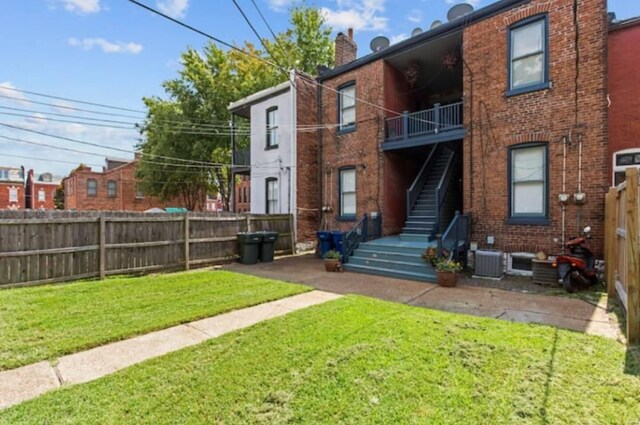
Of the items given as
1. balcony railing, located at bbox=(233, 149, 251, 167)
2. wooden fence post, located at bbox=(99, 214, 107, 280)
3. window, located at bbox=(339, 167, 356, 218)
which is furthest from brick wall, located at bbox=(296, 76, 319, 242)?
wooden fence post, located at bbox=(99, 214, 107, 280)

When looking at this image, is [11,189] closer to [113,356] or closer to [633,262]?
[113,356]

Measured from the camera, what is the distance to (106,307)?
576 centimetres

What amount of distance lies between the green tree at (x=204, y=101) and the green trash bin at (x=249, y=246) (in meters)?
12.7

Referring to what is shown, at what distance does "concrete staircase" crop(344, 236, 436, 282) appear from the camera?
28.2 ft

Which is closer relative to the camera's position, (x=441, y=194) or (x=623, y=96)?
(x=623, y=96)

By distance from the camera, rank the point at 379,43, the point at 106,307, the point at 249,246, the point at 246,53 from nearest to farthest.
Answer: the point at 106,307 < the point at 246,53 < the point at 249,246 < the point at 379,43

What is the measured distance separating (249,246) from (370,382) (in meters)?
8.58

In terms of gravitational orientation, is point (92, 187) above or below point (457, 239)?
above

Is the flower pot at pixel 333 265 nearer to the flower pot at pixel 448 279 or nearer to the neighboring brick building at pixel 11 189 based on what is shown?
the flower pot at pixel 448 279

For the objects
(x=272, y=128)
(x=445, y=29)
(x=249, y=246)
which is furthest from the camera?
(x=272, y=128)

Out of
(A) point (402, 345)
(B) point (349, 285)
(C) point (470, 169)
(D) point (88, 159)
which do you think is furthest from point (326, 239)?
(D) point (88, 159)

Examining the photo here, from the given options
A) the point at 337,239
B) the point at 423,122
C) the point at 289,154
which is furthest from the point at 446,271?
the point at 289,154

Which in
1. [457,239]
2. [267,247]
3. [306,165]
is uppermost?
[306,165]

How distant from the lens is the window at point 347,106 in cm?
1271
